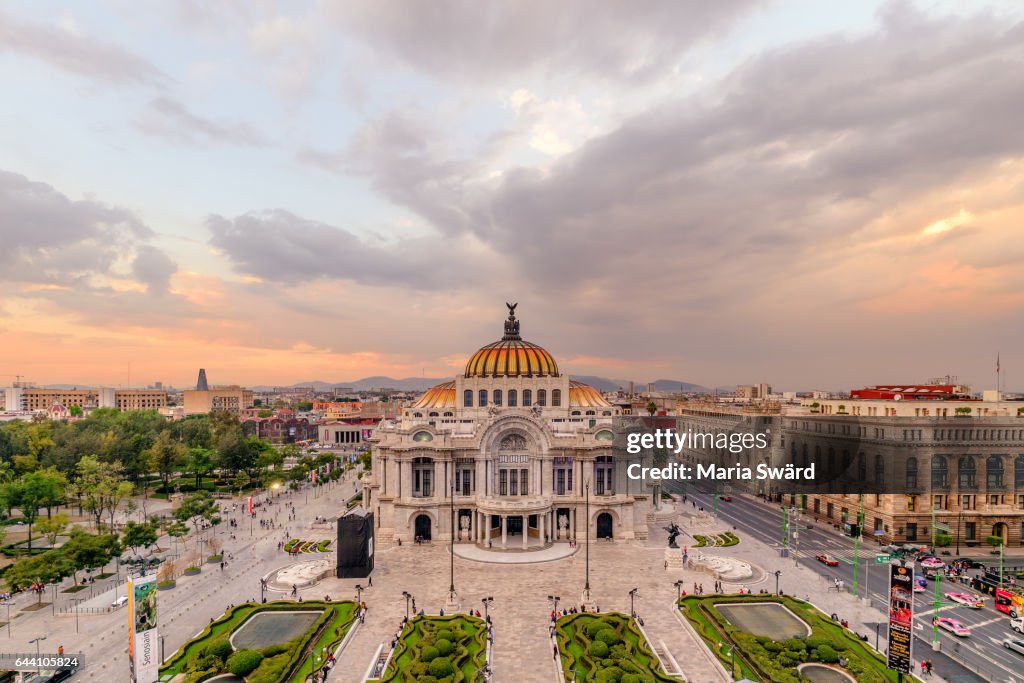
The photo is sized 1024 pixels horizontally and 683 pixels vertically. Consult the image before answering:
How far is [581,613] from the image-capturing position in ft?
157

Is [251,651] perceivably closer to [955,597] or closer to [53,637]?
[53,637]

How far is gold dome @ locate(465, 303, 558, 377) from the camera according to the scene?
291ft

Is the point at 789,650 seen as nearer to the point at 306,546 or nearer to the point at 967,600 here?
the point at 967,600

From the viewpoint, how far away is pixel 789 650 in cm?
4156

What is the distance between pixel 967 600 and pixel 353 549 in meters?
56.0

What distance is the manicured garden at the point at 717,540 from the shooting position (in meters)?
72.2

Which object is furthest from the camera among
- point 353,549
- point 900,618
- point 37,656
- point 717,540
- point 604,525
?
point 604,525

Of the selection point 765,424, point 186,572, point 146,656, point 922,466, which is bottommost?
point 186,572

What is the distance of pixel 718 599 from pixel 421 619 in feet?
83.2

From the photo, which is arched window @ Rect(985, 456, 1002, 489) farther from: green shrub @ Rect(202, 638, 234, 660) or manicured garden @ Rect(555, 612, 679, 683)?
green shrub @ Rect(202, 638, 234, 660)

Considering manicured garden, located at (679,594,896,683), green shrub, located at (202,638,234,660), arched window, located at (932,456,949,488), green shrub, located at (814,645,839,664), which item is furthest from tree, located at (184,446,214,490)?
arched window, located at (932,456,949,488)

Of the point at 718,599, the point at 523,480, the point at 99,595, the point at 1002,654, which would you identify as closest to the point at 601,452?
the point at 523,480

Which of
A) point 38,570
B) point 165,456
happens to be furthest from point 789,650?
point 165,456

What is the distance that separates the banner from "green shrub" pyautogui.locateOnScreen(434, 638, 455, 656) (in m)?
26.8
